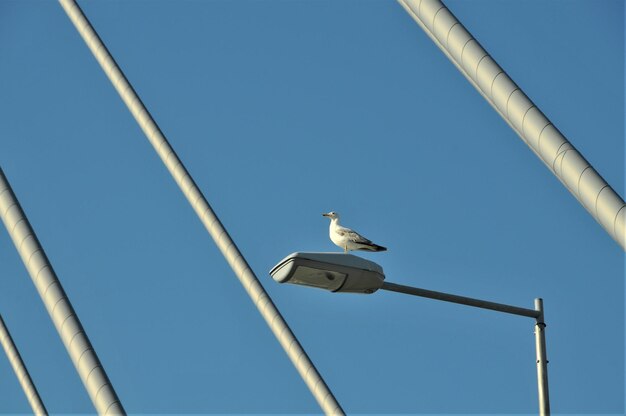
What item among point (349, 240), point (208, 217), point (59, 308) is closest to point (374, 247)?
point (349, 240)

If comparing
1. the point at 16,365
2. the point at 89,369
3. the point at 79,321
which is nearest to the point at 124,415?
the point at 89,369

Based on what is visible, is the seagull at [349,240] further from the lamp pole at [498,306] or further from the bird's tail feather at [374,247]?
the lamp pole at [498,306]

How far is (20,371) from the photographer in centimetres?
2336

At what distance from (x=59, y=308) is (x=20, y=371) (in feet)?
40.1

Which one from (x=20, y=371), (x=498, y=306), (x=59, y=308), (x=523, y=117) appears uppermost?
(x=20, y=371)

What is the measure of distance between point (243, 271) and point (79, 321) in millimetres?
8238

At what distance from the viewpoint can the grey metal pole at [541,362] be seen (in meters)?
11.3

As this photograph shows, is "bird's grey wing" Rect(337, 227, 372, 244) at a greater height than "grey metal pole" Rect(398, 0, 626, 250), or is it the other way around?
"bird's grey wing" Rect(337, 227, 372, 244)

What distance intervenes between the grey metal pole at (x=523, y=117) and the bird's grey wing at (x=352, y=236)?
3835mm

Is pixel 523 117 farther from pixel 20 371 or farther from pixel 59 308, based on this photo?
pixel 20 371

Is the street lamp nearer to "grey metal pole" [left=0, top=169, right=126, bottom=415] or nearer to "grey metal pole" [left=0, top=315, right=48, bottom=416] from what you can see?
"grey metal pole" [left=0, top=169, right=126, bottom=415]

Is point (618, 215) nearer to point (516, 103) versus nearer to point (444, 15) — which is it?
point (516, 103)

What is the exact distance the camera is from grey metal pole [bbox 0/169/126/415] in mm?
10523

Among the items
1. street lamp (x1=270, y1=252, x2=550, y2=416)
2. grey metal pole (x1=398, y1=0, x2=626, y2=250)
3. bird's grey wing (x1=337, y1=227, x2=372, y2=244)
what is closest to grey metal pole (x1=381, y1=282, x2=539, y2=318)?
street lamp (x1=270, y1=252, x2=550, y2=416)
